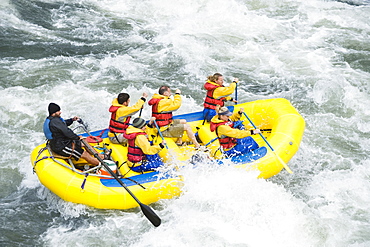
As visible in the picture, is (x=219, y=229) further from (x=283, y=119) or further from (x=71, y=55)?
(x=71, y=55)

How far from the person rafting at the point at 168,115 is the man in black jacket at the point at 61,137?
51.2 inches

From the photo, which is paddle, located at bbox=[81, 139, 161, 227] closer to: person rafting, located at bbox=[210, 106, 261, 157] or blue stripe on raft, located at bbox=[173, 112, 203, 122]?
person rafting, located at bbox=[210, 106, 261, 157]

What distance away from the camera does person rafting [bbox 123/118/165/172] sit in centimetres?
630

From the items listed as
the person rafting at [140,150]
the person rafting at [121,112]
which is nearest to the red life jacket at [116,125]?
the person rafting at [121,112]

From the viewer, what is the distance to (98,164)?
6785 mm

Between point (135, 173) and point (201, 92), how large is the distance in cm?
493

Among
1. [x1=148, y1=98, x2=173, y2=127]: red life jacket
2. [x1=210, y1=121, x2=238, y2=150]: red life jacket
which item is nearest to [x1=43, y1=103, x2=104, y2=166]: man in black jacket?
[x1=148, y1=98, x2=173, y2=127]: red life jacket

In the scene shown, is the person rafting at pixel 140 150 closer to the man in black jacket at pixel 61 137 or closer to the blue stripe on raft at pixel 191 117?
the man in black jacket at pixel 61 137

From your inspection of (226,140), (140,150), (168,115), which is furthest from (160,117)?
(226,140)

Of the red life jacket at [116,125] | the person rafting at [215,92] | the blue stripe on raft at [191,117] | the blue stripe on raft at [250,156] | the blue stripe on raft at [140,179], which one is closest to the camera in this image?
the blue stripe on raft at [140,179]

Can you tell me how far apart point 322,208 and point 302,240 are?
40.4 inches

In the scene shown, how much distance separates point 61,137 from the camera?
6.44 meters

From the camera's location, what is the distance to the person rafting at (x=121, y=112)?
22.1ft

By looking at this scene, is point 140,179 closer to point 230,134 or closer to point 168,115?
point 168,115
